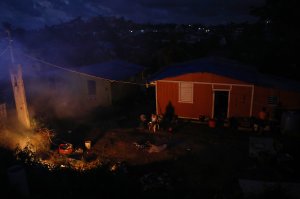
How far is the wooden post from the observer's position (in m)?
14.1

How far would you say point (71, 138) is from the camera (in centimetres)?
1642

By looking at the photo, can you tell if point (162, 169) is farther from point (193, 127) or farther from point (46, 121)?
point (46, 121)

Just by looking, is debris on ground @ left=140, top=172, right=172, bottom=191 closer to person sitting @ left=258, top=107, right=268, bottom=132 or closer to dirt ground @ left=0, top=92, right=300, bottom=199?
dirt ground @ left=0, top=92, right=300, bottom=199

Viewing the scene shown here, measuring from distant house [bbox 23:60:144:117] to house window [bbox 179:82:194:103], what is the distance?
4.18m

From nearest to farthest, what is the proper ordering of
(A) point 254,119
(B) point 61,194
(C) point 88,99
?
(B) point 61,194, (A) point 254,119, (C) point 88,99

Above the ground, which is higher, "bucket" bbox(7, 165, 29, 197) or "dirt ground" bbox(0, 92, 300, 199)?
"bucket" bbox(7, 165, 29, 197)

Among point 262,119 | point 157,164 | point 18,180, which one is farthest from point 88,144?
point 262,119

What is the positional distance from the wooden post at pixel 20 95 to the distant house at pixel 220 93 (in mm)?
8582

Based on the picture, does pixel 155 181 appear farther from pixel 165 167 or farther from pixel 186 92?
pixel 186 92

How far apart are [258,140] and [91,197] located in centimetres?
1135

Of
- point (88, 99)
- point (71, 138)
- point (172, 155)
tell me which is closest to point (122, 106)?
point (88, 99)

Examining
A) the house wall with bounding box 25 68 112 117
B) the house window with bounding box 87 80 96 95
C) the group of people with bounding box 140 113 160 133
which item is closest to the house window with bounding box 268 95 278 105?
the group of people with bounding box 140 113 160 133

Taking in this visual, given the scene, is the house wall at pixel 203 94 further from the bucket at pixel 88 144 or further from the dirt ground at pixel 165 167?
the bucket at pixel 88 144

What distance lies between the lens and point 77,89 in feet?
73.2
